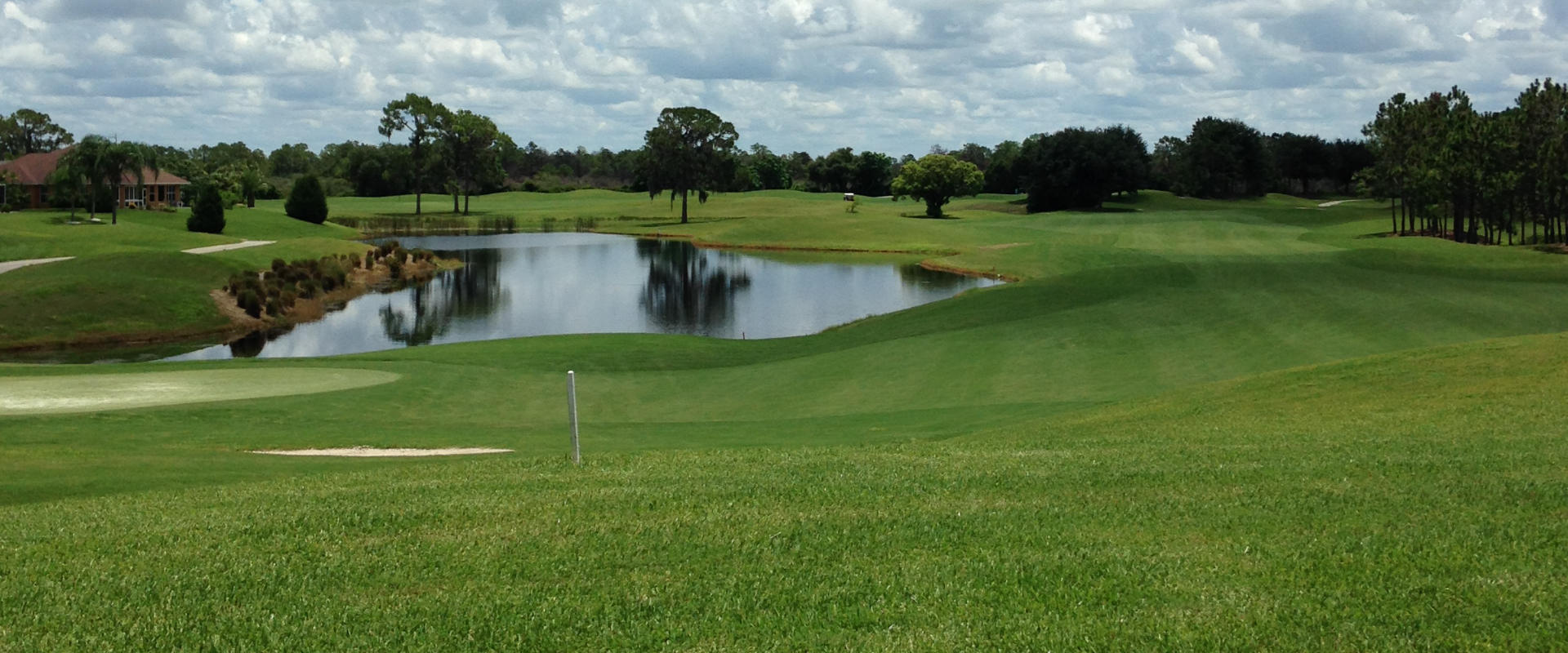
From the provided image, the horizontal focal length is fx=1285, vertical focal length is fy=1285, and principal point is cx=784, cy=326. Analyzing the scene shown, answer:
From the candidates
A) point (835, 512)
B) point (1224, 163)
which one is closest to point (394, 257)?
point (835, 512)

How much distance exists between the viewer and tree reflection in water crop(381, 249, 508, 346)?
51.9m

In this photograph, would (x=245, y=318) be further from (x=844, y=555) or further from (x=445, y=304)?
(x=844, y=555)

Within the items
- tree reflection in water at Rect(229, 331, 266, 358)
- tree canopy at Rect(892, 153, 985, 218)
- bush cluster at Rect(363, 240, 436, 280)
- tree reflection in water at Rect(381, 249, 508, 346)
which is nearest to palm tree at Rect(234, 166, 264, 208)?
bush cluster at Rect(363, 240, 436, 280)

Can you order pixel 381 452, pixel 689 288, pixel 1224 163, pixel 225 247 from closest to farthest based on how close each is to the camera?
pixel 381 452
pixel 689 288
pixel 225 247
pixel 1224 163

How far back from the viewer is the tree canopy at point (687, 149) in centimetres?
11769

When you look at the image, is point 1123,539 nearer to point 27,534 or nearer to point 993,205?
point 27,534

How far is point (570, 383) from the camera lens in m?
14.5

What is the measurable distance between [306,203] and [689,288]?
49.0 m

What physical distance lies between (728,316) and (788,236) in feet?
153

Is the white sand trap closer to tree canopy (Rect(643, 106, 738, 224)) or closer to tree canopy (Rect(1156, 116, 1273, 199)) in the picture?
tree canopy (Rect(643, 106, 738, 224))

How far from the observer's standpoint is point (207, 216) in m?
86.7

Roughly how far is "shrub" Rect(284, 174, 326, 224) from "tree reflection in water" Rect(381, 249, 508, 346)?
87.1 ft

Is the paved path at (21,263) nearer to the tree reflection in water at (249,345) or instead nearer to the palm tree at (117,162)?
the tree reflection in water at (249,345)

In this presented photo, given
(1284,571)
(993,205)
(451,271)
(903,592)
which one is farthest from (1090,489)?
(993,205)
